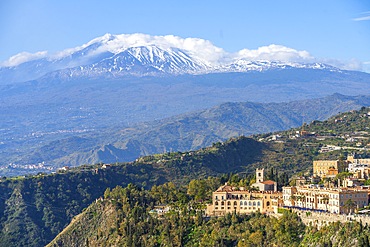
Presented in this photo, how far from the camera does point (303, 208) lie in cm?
5797

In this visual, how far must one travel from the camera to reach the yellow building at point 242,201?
201 ft

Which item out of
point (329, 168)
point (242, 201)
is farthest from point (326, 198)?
point (329, 168)

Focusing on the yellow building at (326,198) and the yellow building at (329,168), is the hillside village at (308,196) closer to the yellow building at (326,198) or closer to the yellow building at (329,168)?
the yellow building at (326,198)

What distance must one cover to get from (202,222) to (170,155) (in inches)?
2169

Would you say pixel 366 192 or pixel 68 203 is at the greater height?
pixel 366 192

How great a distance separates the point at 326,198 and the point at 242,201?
7.23 m

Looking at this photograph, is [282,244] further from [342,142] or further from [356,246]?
[342,142]

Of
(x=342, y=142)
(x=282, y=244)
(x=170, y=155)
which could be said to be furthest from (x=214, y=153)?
(x=282, y=244)

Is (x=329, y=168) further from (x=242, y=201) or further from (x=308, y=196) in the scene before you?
(x=308, y=196)

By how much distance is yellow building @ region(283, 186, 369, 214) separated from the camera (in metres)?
55.4

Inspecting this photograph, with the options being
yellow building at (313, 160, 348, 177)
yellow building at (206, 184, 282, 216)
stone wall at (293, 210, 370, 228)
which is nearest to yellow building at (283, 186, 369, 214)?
yellow building at (206, 184, 282, 216)

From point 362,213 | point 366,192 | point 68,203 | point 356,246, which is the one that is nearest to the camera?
point 356,246

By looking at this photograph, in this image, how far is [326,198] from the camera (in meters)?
56.9

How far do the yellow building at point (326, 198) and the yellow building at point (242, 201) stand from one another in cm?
98
